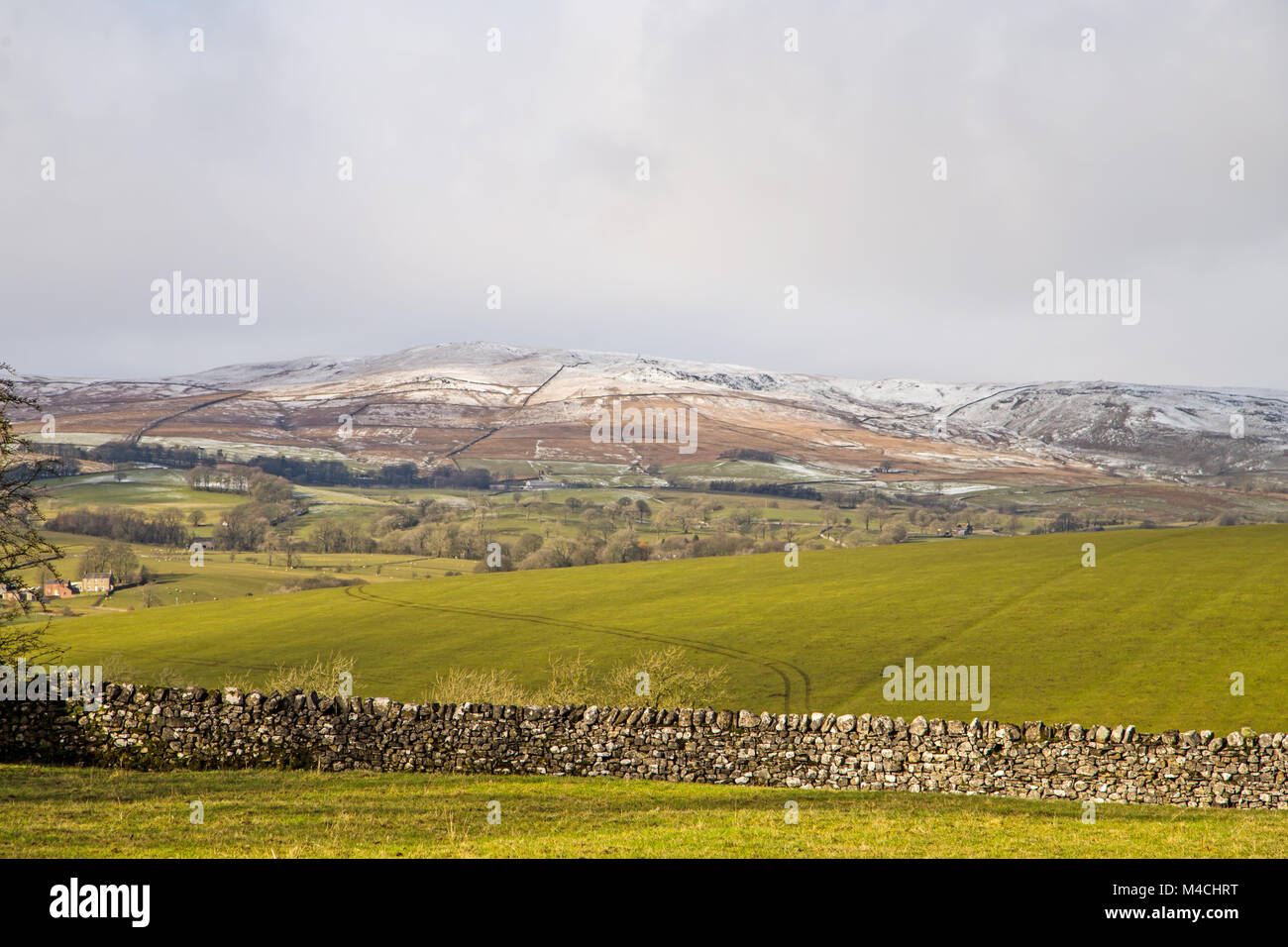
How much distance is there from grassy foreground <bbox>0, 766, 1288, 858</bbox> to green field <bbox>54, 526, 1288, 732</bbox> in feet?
70.6

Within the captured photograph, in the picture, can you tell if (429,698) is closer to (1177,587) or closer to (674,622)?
(674,622)

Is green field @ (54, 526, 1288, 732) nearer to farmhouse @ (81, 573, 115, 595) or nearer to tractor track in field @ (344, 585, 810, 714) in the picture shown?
tractor track in field @ (344, 585, 810, 714)

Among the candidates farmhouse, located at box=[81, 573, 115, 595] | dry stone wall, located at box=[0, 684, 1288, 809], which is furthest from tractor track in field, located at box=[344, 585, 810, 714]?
farmhouse, located at box=[81, 573, 115, 595]

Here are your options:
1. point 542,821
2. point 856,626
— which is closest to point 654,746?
point 542,821

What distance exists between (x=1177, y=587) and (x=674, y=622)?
1222 inches

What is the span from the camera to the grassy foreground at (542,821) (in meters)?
11.6

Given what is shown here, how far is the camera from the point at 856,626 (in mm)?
53156

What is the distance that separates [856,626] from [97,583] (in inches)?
2930

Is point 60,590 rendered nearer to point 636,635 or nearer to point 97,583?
point 97,583

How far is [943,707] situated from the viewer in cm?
3881

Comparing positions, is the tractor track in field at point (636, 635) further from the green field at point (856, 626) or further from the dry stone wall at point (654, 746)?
the dry stone wall at point (654, 746)

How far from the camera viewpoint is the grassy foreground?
11594 mm

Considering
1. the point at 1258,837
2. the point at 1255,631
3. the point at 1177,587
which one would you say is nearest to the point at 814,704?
the point at 1255,631

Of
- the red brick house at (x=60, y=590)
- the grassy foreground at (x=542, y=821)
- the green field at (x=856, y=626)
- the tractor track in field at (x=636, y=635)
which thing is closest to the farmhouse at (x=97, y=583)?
the red brick house at (x=60, y=590)
